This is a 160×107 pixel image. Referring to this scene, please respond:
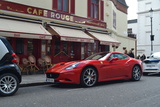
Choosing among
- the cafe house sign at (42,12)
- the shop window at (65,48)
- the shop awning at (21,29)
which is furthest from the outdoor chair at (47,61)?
the cafe house sign at (42,12)

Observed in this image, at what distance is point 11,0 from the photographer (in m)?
12.0

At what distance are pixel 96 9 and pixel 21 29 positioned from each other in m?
8.53

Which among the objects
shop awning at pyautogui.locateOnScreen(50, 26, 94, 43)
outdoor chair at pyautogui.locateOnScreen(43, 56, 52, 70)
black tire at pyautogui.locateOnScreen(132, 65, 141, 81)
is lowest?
black tire at pyautogui.locateOnScreen(132, 65, 141, 81)

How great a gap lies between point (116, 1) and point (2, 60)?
17.6 m

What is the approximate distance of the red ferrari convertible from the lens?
768 cm

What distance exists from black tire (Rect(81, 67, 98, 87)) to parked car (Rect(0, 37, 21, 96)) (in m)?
2.39

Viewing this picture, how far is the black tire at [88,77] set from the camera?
785cm

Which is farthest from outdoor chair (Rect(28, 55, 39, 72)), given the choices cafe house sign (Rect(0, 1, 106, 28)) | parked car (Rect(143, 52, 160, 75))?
parked car (Rect(143, 52, 160, 75))

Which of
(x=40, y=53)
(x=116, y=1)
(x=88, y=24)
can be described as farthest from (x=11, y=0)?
(x=116, y=1)

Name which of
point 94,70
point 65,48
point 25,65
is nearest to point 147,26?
point 65,48

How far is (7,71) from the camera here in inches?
254

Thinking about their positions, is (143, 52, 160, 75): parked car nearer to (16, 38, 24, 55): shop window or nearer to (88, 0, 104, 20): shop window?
(88, 0, 104, 20): shop window

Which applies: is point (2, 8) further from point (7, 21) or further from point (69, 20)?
point (69, 20)

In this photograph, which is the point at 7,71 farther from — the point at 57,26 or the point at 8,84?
the point at 57,26
